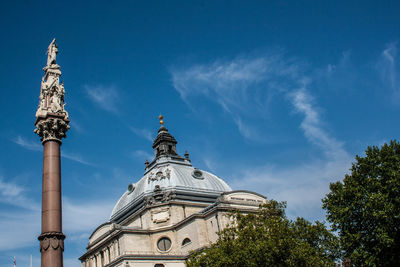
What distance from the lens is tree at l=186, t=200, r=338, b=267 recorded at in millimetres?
41156

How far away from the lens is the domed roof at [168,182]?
3280 inches

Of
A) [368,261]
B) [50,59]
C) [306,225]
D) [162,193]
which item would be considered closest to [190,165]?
[162,193]

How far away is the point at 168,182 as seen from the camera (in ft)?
275

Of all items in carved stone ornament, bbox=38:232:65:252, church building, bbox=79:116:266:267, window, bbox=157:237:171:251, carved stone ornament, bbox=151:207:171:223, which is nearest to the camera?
carved stone ornament, bbox=38:232:65:252

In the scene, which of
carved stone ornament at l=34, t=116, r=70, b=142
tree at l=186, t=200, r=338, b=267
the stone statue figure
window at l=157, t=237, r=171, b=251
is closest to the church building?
window at l=157, t=237, r=171, b=251

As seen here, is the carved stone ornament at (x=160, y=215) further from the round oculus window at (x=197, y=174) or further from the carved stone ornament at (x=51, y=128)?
the carved stone ornament at (x=51, y=128)

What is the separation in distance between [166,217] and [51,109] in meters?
51.1

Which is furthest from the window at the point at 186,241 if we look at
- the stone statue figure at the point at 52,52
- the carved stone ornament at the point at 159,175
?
the stone statue figure at the point at 52,52

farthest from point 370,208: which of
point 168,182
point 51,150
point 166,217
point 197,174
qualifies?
point 197,174

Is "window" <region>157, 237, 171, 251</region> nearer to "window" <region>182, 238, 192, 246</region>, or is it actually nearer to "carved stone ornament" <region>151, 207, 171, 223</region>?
"window" <region>182, 238, 192, 246</region>

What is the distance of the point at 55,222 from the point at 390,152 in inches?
1462

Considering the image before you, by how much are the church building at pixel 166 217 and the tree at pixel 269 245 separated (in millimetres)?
16947

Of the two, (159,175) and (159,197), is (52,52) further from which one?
(159,175)

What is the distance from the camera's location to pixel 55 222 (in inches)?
1038
